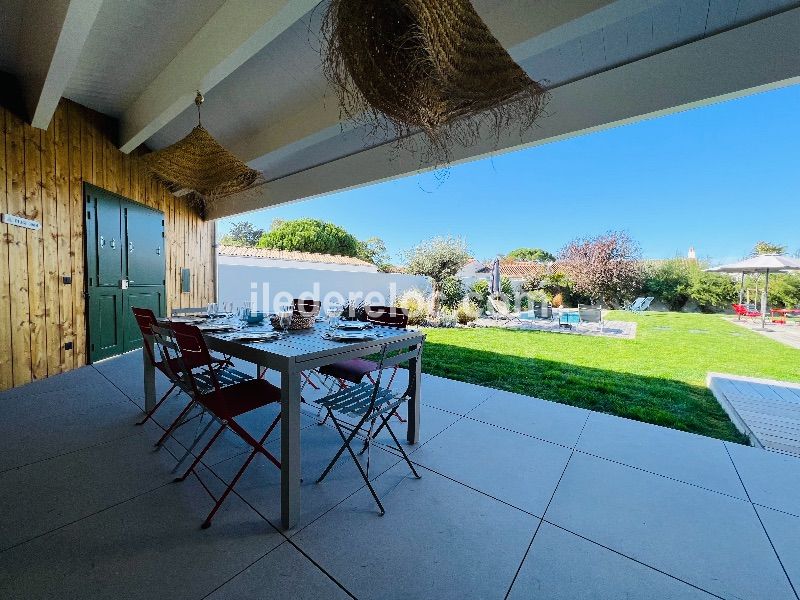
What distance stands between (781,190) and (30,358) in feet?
87.3

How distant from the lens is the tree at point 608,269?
47.1ft

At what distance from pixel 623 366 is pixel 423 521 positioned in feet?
14.7

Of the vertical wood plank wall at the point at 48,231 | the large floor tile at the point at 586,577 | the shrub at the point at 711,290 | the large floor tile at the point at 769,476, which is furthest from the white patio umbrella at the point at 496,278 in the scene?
the shrub at the point at 711,290

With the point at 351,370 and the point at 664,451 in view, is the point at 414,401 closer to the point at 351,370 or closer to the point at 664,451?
the point at 351,370

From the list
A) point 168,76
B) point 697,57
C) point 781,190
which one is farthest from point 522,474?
point 781,190

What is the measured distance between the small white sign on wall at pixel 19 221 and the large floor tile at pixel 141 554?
3.46 meters

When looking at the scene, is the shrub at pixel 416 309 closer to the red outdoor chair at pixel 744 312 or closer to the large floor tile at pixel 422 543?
the large floor tile at pixel 422 543

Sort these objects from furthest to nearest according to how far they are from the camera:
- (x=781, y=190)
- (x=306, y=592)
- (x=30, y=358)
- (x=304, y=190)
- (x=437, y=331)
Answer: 1. (x=781, y=190)
2. (x=437, y=331)
3. (x=304, y=190)
4. (x=30, y=358)
5. (x=306, y=592)

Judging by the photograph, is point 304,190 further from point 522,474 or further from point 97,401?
point 522,474

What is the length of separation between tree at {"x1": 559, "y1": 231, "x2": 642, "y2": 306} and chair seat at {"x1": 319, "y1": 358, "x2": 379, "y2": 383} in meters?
14.6

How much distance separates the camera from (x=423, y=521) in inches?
63.6

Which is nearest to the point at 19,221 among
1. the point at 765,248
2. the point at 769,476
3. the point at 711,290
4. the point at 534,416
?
the point at 534,416

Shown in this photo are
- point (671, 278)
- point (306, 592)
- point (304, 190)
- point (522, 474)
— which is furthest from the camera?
point (671, 278)

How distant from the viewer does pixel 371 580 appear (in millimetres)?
1287
